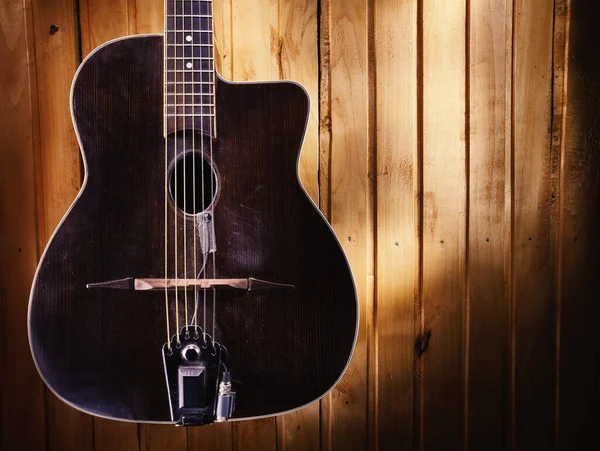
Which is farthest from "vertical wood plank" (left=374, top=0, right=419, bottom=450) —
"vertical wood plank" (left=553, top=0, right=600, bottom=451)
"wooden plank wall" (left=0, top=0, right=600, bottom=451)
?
"vertical wood plank" (left=553, top=0, right=600, bottom=451)

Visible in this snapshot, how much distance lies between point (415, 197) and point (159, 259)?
628mm

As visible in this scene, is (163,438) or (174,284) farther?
(163,438)

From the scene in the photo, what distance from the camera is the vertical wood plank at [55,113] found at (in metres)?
1.00

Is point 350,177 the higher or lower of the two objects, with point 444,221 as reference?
higher

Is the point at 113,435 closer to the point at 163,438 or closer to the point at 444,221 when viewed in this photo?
the point at 163,438

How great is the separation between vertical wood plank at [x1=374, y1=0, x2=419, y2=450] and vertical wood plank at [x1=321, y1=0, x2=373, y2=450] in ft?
0.12

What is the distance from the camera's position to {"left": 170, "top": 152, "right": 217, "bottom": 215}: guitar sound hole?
2.68ft

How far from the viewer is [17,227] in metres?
1.02

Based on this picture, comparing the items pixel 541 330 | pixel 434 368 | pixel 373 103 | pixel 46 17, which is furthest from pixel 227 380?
pixel 46 17

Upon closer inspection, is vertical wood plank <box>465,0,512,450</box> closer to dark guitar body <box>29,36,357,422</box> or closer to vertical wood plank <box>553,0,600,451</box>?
vertical wood plank <box>553,0,600,451</box>

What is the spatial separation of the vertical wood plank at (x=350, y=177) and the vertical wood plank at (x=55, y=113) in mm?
619

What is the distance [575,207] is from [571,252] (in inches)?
4.6

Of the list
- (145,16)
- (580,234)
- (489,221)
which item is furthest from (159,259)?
(580,234)

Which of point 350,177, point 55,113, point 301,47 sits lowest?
point 350,177
